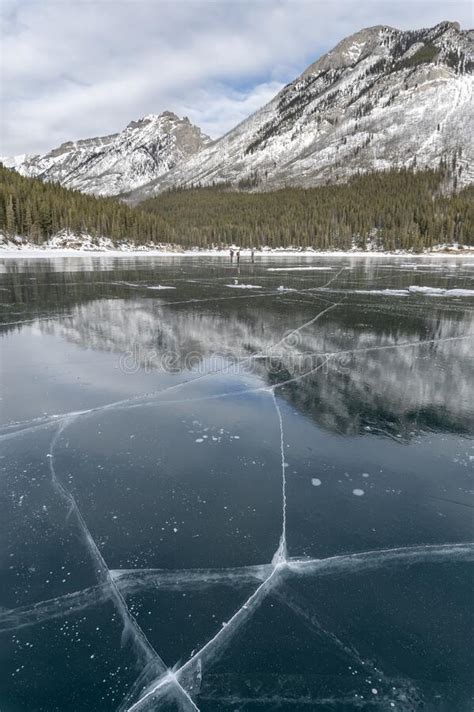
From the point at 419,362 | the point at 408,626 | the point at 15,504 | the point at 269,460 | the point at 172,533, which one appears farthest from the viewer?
the point at 419,362

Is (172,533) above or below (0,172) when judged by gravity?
below

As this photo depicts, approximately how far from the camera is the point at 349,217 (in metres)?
135

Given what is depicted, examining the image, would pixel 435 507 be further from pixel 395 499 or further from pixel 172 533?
pixel 172 533

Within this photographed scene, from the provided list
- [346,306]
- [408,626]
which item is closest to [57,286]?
[346,306]

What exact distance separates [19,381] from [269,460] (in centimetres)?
469

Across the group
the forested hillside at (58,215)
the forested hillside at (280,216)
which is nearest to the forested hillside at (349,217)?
the forested hillside at (280,216)

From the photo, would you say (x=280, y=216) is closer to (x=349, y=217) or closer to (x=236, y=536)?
(x=349, y=217)

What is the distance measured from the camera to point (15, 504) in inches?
145

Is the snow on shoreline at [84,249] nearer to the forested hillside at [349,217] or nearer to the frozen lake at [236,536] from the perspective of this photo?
the forested hillside at [349,217]

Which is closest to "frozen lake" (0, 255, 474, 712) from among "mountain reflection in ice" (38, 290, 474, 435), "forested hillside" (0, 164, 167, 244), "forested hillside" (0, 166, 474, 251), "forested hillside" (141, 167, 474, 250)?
"mountain reflection in ice" (38, 290, 474, 435)
